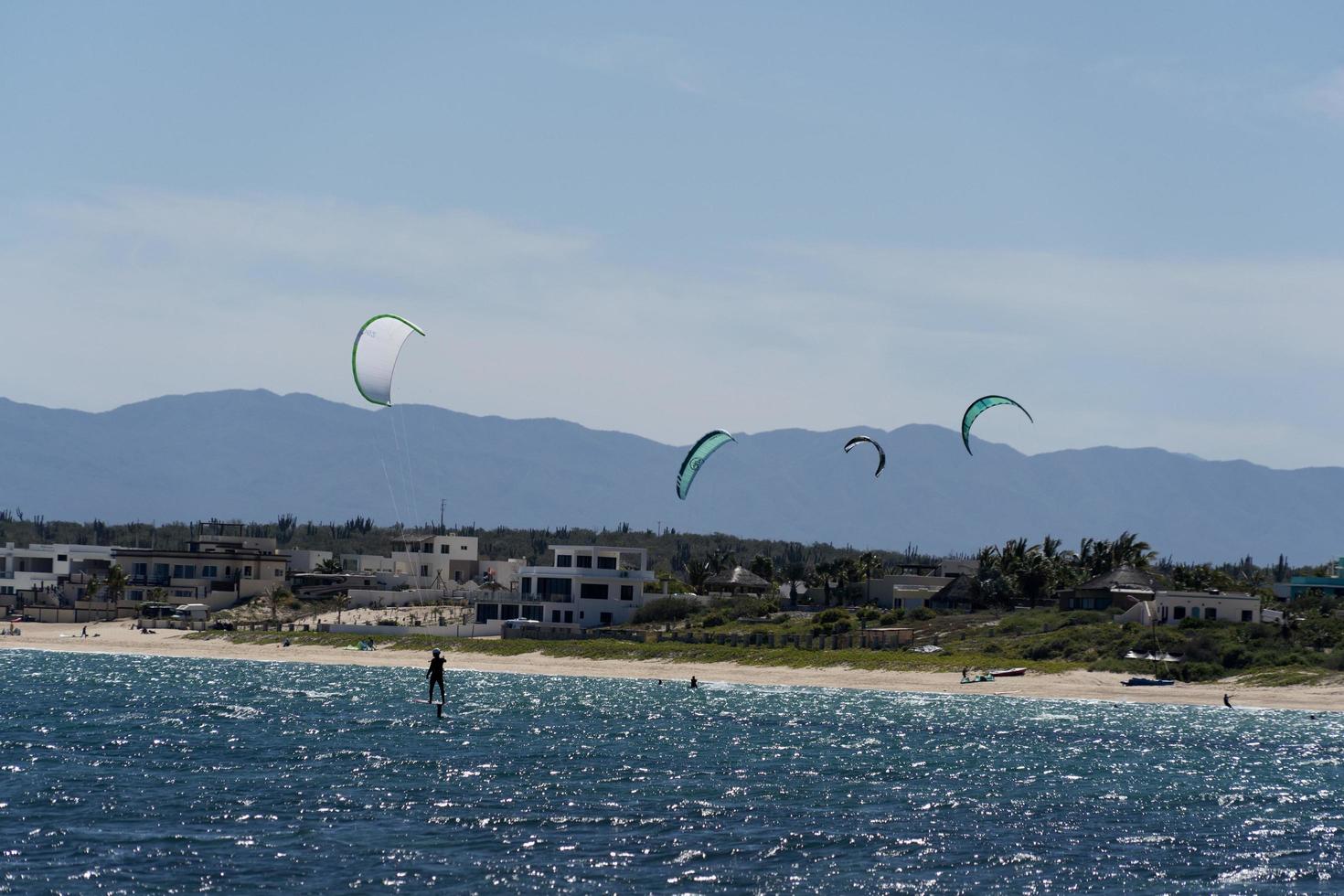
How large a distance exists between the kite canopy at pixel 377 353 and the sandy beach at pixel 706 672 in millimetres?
23680

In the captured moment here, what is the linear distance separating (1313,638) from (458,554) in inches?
2396

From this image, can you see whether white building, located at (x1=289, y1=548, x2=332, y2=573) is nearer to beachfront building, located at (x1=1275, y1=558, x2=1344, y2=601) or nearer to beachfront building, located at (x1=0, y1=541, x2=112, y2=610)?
beachfront building, located at (x1=0, y1=541, x2=112, y2=610)

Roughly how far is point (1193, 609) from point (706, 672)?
24.3 meters

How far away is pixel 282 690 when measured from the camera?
6334cm

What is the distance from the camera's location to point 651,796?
3594 centimetres

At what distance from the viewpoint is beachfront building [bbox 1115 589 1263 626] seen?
8012 centimetres

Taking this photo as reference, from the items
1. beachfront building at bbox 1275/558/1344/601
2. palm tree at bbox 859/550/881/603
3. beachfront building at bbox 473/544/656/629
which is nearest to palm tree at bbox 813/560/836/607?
palm tree at bbox 859/550/881/603

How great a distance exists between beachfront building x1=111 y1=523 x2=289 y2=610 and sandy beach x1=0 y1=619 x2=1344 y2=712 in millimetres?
5674

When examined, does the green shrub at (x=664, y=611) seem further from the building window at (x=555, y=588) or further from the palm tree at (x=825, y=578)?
the palm tree at (x=825, y=578)

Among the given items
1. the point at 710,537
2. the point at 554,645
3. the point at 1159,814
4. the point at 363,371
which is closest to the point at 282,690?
the point at 363,371

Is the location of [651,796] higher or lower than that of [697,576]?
lower

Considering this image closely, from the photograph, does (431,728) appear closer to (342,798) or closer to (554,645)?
(342,798)

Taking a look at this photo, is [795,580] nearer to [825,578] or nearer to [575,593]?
[825,578]

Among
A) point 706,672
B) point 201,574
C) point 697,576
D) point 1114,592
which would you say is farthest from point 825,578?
point 201,574
